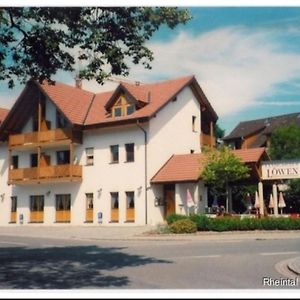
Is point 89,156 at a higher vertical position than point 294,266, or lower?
higher

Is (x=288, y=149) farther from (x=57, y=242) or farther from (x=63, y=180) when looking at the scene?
(x=57, y=242)

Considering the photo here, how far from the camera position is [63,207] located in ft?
90.6

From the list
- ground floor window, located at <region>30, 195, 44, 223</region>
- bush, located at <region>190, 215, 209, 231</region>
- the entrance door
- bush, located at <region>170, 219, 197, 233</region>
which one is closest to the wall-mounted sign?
bush, located at <region>190, 215, 209, 231</region>

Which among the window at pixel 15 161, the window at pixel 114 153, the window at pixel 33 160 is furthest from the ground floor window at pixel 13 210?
the window at pixel 114 153

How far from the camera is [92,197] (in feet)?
87.7

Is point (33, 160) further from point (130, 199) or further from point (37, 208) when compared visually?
point (130, 199)

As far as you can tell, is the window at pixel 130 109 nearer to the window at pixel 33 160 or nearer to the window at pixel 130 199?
the window at pixel 130 199

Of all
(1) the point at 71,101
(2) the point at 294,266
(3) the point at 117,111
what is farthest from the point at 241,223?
(1) the point at 71,101

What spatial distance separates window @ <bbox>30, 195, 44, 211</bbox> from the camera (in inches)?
1118

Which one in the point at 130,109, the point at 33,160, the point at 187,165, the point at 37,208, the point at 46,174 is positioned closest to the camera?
the point at 187,165

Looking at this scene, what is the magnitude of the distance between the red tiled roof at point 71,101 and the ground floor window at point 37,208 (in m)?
4.75

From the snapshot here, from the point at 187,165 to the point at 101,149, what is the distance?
14.7 feet

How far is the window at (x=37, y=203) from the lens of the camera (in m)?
28.4

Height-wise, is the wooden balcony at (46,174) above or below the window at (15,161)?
below
